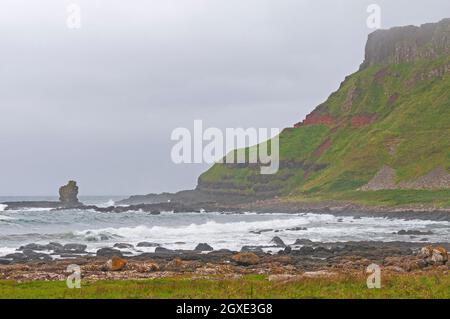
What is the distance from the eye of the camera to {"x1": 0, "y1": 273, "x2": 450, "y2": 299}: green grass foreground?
22.0 meters

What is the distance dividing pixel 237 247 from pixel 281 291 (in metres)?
38.9

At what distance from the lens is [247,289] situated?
76.6ft

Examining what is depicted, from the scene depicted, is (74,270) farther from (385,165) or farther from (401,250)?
(385,165)

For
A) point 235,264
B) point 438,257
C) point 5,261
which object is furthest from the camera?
point 5,261

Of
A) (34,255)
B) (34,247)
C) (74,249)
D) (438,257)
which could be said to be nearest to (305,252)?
(438,257)

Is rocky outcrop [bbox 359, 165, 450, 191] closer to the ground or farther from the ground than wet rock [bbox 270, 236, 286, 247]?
farther from the ground

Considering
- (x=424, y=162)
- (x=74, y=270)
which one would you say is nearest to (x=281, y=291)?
(x=74, y=270)

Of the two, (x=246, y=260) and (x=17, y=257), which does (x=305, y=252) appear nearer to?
(x=246, y=260)

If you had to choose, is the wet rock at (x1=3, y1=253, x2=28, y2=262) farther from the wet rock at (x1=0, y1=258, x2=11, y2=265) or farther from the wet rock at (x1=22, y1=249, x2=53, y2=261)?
the wet rock at (x1=0, y1=258, x2=11, y2=265)

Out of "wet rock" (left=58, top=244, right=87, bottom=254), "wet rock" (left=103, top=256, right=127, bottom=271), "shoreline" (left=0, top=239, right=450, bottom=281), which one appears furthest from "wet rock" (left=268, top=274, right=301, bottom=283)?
"wet rock" (left=58, top=244, right=87, bottom=254)

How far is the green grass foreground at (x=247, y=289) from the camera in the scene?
72.2 feet

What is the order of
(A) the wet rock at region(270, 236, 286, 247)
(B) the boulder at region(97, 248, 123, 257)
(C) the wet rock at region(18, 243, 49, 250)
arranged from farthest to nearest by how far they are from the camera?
(A) the wet rock at region(270, 236, 286, 247), (C) the wet rock at region(18, 243, 49, 250), (B) the boulder at region(97, 248, 123, 257)

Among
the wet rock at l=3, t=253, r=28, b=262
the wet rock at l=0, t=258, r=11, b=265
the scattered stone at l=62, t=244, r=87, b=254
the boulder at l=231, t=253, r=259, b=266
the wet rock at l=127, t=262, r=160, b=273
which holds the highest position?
the wet rock at l=127, t=262, r=160, b=273

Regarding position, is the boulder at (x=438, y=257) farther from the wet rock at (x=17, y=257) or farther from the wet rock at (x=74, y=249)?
the wet rock at (x=74, y=249)
